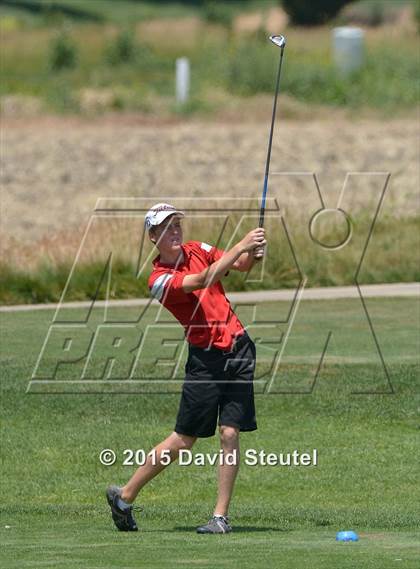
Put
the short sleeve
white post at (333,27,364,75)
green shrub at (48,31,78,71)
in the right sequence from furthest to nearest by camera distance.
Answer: green shrub at (48,31,78,71), white post at (333,27,364,75), the short sleeve

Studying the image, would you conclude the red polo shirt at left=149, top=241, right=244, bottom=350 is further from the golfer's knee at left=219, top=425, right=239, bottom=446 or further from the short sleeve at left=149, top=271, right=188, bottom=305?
the golfer's knee at left=219, top=425, right=239, bottom=446

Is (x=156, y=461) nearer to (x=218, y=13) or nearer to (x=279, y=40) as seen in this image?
(x=279, y=40)

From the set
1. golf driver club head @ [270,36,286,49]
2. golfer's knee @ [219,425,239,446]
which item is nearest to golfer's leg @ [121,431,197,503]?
golfer's knee @ [219,425,239,446]

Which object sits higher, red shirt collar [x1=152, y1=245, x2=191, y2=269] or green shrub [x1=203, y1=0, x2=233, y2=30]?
red shirt collar [x1=152, y1=245, x2=191, y2=269]

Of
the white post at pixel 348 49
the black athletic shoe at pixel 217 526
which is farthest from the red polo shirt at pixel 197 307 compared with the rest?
the white post at pixel 348 49

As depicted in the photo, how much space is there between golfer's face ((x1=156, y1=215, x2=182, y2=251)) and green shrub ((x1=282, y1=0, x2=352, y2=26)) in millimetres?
55414

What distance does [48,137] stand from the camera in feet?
152

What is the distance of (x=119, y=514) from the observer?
31.4 ft

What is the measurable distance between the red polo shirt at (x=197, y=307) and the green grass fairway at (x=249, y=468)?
3.79 ft

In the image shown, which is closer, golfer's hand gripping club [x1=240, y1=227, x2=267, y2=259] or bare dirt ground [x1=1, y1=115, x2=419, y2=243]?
golfer's hand gripping club [x1=240, y1=227, x2=267, y2=259]

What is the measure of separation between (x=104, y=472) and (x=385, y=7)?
236ft

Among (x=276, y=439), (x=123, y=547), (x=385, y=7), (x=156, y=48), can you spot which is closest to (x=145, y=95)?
(x=156, y=48)

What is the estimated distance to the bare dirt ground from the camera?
120ft

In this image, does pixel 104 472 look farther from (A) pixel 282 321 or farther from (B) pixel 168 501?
(A) pixel 282 321
